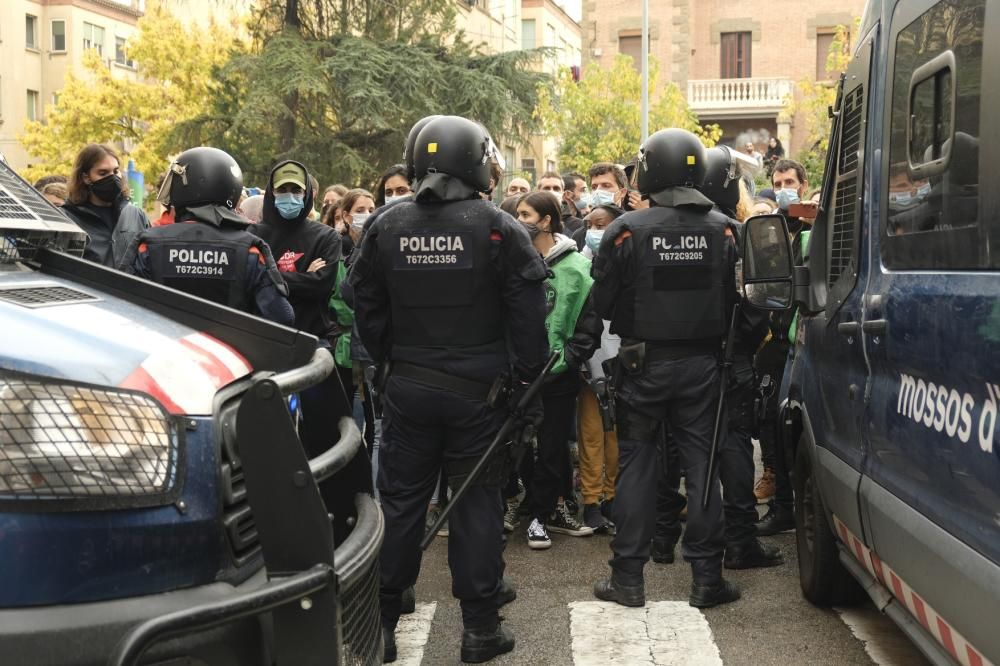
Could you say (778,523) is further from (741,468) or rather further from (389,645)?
(389,645)

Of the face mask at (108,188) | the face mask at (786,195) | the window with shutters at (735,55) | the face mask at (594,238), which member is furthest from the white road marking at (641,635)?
the window with shutters at (735,55)

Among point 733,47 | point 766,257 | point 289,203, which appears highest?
point 733,47

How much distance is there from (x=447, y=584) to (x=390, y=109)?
69.3ft

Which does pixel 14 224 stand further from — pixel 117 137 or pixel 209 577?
pixel 117 137

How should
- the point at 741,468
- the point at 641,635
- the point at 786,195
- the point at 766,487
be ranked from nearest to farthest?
1. the point at 641,635
2. the point at 741,468
3. the point at 766,487
4. the point at 786,195

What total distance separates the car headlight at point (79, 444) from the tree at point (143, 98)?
103ft

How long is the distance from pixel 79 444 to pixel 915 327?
7.21 ft

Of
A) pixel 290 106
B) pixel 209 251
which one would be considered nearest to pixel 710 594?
pixel 209 251

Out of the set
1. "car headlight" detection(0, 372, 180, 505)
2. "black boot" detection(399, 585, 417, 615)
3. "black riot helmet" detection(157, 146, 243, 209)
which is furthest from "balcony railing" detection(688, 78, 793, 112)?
"car headlight" detection(0, 372, 180, 505)

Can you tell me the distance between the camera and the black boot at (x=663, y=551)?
6.53 m

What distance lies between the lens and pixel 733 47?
1975 inches

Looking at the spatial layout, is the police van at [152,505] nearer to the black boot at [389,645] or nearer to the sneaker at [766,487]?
the black boot at [389,645]

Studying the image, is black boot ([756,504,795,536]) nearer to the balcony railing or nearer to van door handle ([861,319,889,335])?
van door handle ([861,319,889,335])

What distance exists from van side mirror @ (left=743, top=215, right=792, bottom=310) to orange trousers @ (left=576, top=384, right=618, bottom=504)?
228 cm
